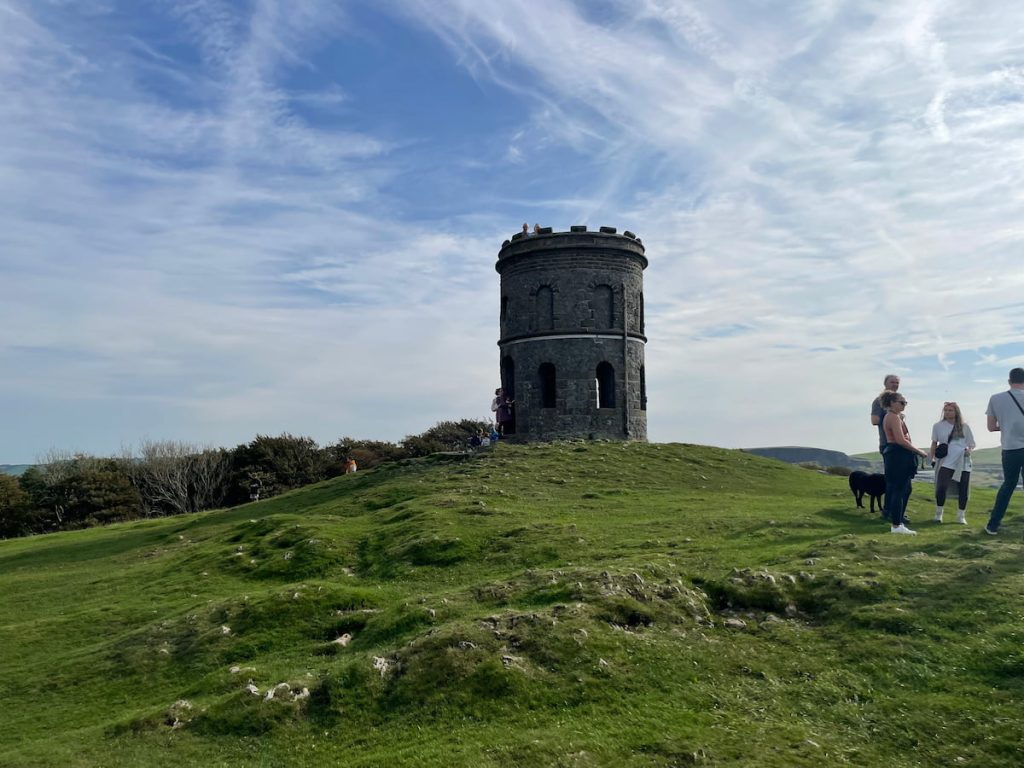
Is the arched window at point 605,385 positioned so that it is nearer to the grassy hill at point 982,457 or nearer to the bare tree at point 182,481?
the bare tree at point 182,481

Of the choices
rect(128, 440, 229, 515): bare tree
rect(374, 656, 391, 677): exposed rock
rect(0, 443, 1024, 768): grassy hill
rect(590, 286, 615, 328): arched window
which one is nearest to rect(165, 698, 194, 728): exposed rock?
rect(0, 443, 1024, 768): grassy hill

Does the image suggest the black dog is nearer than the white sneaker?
No

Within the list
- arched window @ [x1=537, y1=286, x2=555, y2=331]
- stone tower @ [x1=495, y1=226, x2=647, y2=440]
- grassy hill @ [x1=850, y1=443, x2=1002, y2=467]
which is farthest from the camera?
grassy hill @ [x1=850, y1=443, x2=1002, y2=467]

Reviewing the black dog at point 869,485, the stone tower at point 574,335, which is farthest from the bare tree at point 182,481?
the black dog at point 869,485

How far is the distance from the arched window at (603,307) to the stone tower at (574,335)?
5 centimetres

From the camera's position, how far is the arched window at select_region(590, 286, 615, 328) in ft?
131

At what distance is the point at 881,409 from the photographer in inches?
738

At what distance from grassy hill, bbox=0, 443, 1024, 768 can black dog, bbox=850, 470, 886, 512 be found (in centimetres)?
110

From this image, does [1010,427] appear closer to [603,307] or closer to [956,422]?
[956,422]

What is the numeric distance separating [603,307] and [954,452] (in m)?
23.9

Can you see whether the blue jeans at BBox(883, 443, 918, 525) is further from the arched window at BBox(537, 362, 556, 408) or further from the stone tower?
the arched window at BBox(537, 362, 556, 408)

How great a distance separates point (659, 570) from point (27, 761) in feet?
29.7

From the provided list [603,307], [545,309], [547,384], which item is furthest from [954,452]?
[545,309]

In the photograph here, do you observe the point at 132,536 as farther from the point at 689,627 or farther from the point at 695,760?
the point at 695,760
